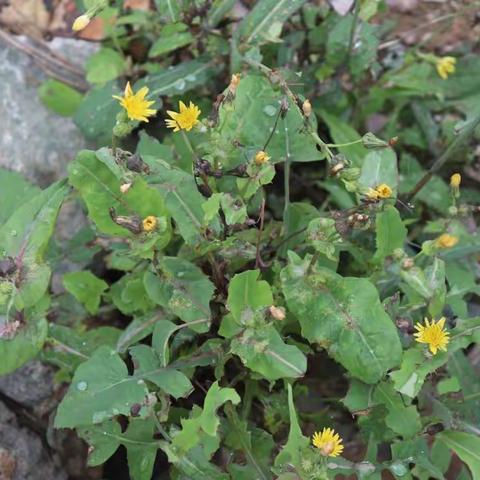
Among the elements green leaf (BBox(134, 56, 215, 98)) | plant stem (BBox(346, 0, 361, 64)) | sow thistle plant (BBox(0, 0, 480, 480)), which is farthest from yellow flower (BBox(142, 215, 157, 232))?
plant stem (BBox(346, 0, 361, 64))

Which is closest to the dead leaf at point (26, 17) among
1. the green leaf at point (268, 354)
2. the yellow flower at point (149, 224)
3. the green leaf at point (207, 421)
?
the yellow flower at point (149, 224)

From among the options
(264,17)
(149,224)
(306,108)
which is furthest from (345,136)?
(149,224)

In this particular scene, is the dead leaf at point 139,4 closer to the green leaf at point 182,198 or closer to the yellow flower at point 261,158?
the green leaf at point 182,198

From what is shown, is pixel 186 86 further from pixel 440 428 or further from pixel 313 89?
pixel 440 428

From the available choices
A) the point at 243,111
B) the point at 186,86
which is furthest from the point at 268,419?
the point at 186,86

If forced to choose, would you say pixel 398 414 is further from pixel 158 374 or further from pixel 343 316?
pixel 158 374
